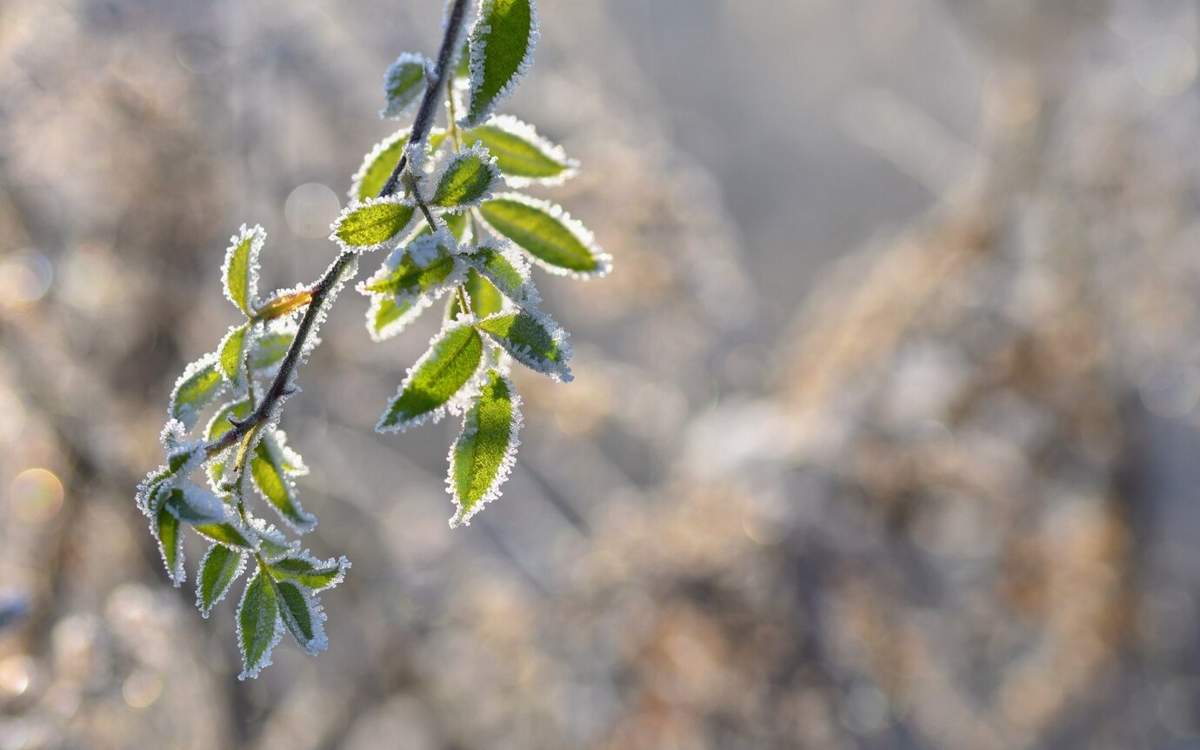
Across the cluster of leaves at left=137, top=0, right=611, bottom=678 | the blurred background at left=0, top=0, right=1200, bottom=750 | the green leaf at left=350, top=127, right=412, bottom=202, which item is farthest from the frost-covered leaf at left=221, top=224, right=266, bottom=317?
the blurred background at left=0, top=0, right=1200, bottom=750

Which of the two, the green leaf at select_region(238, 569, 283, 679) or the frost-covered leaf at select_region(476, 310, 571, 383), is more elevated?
the frost-covered leaf at select_region(476, 310, 571, 383)

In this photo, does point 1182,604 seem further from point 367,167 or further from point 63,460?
point 367,167

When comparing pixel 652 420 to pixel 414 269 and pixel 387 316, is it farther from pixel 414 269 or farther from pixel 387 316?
pixel 414 269

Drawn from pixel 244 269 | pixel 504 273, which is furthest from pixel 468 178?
pixel 244 269

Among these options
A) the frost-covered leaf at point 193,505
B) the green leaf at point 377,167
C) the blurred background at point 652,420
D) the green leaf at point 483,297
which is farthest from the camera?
the blurred background at point 652,420

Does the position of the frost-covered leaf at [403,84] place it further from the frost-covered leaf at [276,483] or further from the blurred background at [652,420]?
the blurred background at [652,420]

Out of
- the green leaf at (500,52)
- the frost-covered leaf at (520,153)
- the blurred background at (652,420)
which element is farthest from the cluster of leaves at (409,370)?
the blurred background at (652,420)

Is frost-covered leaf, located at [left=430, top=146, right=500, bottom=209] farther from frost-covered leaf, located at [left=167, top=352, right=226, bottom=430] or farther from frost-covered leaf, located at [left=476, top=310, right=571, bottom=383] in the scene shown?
frost-covered leaf, located at [left=167, top=352, right=226, bottom=430]
